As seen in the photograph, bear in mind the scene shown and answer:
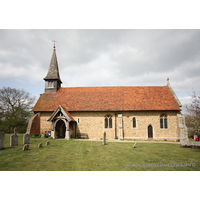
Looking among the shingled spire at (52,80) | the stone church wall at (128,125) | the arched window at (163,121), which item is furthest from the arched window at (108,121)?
the shingled spire at (52,80)

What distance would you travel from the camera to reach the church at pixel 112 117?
67.7 ft

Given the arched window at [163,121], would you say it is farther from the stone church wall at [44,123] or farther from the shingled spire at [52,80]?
the shingled spire at [52,80]

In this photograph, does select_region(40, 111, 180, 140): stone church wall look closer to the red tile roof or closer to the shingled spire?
the red tile roof

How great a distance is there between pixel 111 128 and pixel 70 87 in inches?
469

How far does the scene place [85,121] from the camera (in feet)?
71.1

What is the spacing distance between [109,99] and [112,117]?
11.4 ft

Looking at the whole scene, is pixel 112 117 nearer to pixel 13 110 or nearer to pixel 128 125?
pixel 128 125

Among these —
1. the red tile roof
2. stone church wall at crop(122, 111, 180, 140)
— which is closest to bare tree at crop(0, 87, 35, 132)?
the red tile roof

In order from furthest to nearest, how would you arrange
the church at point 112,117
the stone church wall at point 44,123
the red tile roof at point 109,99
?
the stone church wall at point 44,123
the red tile roof at point 109,99
the church at point 112,117

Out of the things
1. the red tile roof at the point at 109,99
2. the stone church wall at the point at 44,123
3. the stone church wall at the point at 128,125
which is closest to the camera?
the stone church wall at the point at 128,125

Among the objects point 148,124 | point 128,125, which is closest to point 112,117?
point 128,125

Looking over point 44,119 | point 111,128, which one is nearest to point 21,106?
point 44,119

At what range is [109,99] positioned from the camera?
23.4 meters

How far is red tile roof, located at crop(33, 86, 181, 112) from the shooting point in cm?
2177
